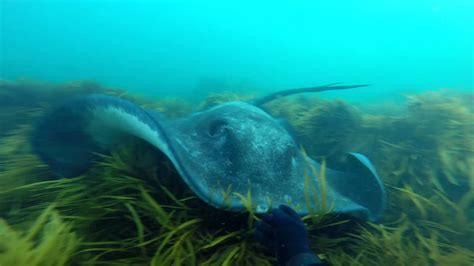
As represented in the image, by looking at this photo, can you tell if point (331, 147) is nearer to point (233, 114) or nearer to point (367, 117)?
point (367, 117)

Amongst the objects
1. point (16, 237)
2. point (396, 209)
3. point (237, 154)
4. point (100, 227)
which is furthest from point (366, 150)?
point (16, 237)

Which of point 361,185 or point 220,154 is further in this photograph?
point 361,185

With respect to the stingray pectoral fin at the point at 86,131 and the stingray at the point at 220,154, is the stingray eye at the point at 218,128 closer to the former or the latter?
the stingray at the point at 220,154

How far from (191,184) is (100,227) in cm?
98

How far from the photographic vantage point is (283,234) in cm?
221

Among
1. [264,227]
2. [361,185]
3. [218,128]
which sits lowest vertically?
[361,185]

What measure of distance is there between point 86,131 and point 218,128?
1.26 meters

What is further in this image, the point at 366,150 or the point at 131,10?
the point at 131,10

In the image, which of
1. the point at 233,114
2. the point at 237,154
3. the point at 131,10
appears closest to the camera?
the point at 237,154

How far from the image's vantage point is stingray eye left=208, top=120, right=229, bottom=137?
9.92ft

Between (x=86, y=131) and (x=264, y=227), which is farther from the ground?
(x=86, y=131)

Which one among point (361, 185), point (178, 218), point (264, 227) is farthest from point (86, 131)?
point (361, 185)

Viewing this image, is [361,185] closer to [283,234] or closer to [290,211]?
[290,211]

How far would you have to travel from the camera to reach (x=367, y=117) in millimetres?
5402
